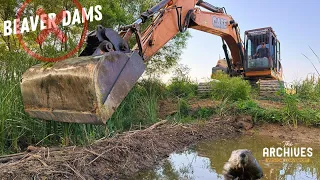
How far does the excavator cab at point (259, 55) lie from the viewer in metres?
10.3

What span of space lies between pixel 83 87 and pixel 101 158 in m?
0.89

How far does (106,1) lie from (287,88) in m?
7.54

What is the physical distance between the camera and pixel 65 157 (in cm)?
329

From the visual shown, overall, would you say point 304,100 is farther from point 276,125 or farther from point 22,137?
point 22,137

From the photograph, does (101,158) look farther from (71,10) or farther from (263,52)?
(71,10)

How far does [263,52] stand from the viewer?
1030cm

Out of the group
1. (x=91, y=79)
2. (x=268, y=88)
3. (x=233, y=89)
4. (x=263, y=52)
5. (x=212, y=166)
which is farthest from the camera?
(x=263, y=52)

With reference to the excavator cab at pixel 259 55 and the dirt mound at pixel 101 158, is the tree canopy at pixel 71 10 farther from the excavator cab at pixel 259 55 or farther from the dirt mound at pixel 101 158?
the dirt mound at pixel 101 158

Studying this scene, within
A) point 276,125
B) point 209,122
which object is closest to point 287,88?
point 276,125

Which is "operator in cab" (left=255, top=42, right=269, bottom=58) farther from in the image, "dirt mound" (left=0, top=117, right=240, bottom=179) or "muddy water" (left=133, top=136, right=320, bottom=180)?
"dirt mound" (left=0, top=117, right=240, bottom=179)

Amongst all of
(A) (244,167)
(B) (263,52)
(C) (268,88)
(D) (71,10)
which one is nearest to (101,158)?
(A) (244,167)

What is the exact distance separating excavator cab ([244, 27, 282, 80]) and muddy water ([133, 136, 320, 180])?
5.52m

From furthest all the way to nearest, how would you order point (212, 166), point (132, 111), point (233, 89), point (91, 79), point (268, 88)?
1. point (268, 88)
2. point (233, 89)
3. point (132, 111)
4. point (212, 166)
5. point (91, 79)

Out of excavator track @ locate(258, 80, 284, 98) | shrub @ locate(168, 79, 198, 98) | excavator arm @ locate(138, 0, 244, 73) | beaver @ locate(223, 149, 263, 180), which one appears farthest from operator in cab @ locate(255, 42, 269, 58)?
beaver @ locate(223, 149, 263, 180)
